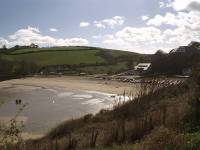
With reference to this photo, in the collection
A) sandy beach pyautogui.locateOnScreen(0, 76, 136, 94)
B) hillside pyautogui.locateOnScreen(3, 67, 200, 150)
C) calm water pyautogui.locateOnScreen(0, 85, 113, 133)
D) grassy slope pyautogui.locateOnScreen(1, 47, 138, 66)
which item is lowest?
calm water pyautogui.locateOnScreen(0, 85, 113, 133)

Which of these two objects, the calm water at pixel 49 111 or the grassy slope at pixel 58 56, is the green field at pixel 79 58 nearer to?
the grassy slope at pixel 58 56

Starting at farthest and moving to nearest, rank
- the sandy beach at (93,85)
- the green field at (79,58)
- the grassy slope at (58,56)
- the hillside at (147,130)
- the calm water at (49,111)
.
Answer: the grassy slope at (58,56), the green field at (79,58), the sandy beach at (93,85), the calm water at (49,111), the hillside at (147,130)

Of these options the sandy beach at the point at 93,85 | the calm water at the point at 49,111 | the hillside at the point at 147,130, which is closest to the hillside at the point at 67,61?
the sandy beach at the point at 93,85

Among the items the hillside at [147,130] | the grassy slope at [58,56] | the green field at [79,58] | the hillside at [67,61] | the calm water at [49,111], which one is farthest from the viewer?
the grassy slope at [58,56]

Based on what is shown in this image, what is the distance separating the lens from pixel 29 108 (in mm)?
43250

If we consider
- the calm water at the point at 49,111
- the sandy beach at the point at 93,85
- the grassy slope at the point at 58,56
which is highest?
the grassy slope at the point at 58,56

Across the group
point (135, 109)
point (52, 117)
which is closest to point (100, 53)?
point (52, 117)

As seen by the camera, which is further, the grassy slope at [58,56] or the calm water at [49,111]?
the grassy slope at [58,56]

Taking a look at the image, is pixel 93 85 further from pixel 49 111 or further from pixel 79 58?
pixel 79 58

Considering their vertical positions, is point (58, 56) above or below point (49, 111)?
above

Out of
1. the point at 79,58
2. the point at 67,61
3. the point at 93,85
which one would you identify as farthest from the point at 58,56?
the point at 93,85

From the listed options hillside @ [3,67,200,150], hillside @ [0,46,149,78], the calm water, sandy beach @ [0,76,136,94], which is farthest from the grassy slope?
hillside @ [3,67,200,150]

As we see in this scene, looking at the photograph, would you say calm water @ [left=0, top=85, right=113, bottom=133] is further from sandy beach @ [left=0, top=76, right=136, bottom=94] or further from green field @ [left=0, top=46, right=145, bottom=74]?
green field @ [left=0, top=46, right=145, bottom=74]

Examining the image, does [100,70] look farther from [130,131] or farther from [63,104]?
[130,131]
